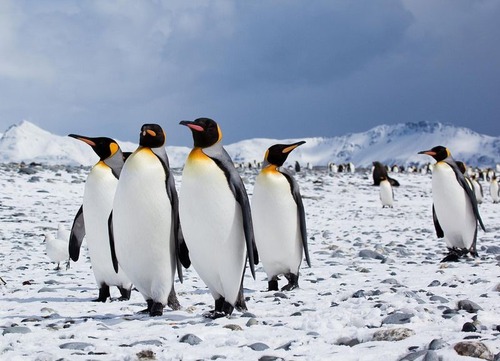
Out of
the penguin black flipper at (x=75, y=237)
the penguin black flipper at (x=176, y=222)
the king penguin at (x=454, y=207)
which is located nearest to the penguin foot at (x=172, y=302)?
the penguin black flipper at (x=176, y=222)

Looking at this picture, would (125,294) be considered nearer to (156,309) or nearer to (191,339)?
(156,309)

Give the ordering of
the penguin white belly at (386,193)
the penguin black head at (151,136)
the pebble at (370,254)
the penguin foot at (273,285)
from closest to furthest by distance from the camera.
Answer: the penguin black head at (151,136), the penguin foot at (273,285), the pebble at (370,254), the penguin white belly at (386,193)

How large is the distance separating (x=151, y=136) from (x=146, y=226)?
0.67m

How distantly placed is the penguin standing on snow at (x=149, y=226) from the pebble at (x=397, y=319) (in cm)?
160

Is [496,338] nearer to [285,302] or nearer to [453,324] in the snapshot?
[453,324]

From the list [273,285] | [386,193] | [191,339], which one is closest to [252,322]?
[191,339]

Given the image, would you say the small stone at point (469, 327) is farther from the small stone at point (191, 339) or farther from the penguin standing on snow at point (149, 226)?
the penguin standing on snow at point (149, 226)

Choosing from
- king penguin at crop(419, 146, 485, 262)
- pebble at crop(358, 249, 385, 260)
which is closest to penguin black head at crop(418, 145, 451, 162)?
king penguin at crop(419, 146, 485, 262)

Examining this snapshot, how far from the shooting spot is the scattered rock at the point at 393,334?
11.0 ft

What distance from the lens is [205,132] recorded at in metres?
4.44

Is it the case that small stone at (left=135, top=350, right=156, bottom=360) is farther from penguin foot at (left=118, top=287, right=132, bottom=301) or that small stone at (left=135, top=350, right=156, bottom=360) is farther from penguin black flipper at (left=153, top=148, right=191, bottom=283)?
penguin foot at (left=118, top=287, right=132, bottom=301)

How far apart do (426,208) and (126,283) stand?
610 inches

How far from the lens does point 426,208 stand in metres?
19.6

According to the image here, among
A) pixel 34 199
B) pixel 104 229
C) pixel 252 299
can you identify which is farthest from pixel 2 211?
pixel 252 299
